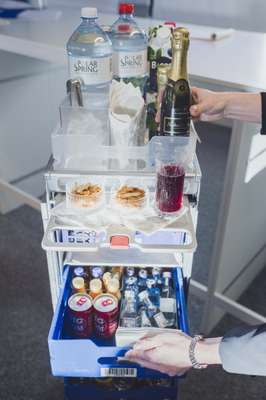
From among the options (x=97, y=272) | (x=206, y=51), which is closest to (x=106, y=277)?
(x=97, y=272)

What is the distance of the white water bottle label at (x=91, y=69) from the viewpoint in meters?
0.89

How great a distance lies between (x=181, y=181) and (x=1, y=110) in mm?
1565

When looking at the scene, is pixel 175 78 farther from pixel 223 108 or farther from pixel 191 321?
pixel 191 321

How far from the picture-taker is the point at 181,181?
0.79m

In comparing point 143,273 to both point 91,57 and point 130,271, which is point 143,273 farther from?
point 91,57

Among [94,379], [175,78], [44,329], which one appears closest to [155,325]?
[94,379]

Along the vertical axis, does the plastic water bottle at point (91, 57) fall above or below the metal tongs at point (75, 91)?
above

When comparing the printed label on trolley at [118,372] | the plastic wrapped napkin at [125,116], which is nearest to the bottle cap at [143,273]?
the printed label on trolley at [118,372]

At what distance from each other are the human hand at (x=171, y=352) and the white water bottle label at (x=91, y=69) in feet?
1.89

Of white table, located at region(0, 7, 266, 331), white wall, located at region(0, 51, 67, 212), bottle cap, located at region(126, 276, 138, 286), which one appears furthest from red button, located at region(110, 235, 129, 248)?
white wall, located at region(0, 51, 67, 212)

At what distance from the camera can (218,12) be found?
133 inches

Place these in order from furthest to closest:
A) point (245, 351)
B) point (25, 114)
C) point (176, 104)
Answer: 1. point (25, 114)
2. point (176, 104)
3. point (245, 351)

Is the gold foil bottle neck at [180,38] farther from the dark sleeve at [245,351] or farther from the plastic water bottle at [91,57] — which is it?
the dark sleeve at [245,351]

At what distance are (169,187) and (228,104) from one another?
43 centimetres
